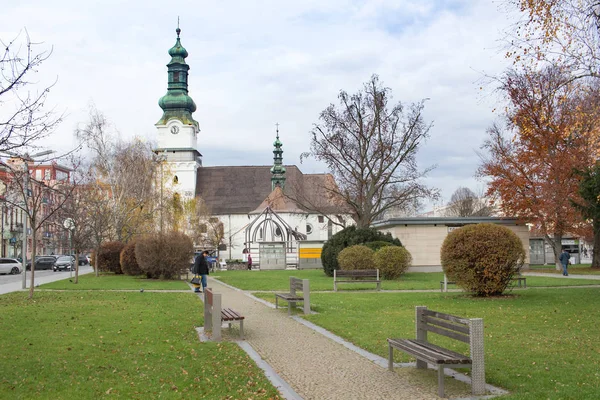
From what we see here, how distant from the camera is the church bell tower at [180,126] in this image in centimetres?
8019

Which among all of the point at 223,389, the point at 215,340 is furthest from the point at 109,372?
the point at 215,340

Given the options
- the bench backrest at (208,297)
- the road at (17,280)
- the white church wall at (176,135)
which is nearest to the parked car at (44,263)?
the road at (17,280)

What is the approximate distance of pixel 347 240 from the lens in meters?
34.8

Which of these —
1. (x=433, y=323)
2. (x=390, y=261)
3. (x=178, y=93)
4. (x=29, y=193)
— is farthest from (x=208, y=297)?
(x=178, y=93)

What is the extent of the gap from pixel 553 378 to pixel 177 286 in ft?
68.8

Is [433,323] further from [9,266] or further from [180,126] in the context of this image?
[180,126]

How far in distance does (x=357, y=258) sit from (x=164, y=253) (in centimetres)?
944

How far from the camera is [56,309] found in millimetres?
16375

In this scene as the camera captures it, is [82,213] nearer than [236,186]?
Yes

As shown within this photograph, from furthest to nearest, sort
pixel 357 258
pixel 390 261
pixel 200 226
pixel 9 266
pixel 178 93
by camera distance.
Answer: pixel 178 93 < pixel 200 226 < pixel 9 266 < pixel 357 258 < pixel 390 261

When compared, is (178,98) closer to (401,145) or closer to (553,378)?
(401,145)

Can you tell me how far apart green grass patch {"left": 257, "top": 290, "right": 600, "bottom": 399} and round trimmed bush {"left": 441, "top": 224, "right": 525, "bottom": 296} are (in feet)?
1.74

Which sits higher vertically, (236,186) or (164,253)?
(236,186)

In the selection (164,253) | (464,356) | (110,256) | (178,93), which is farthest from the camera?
(178,93)
